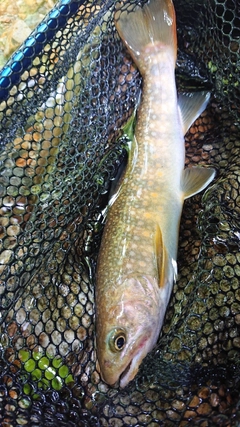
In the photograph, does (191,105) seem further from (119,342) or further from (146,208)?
(119,342)

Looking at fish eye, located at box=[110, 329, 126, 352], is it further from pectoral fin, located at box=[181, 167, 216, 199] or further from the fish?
pectoral fin, located at box=[181, 167, 216, 199]

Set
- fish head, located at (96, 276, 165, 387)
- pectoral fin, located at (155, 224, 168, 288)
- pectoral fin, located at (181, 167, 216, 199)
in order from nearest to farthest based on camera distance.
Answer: fish head, located at (96, 276, 165, 387)
pectoral fin, located at (155, 224, 168, 288)
pectoral fin, located at (181, 167, 216, 199)

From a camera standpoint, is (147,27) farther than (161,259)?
Yes

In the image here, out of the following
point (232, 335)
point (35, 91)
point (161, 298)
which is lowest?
point (232, 335)

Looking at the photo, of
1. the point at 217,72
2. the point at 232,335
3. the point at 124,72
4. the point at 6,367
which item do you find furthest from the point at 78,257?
the point at 217,72

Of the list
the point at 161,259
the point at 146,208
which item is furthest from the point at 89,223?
the point at 161,259

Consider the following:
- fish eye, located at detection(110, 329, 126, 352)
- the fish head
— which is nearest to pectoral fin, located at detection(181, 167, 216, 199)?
the fish head

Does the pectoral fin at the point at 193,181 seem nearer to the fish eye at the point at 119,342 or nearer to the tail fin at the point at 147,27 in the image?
the tail fin at the point at 147,27

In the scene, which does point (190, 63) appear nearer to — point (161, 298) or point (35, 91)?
point (35, 91)
